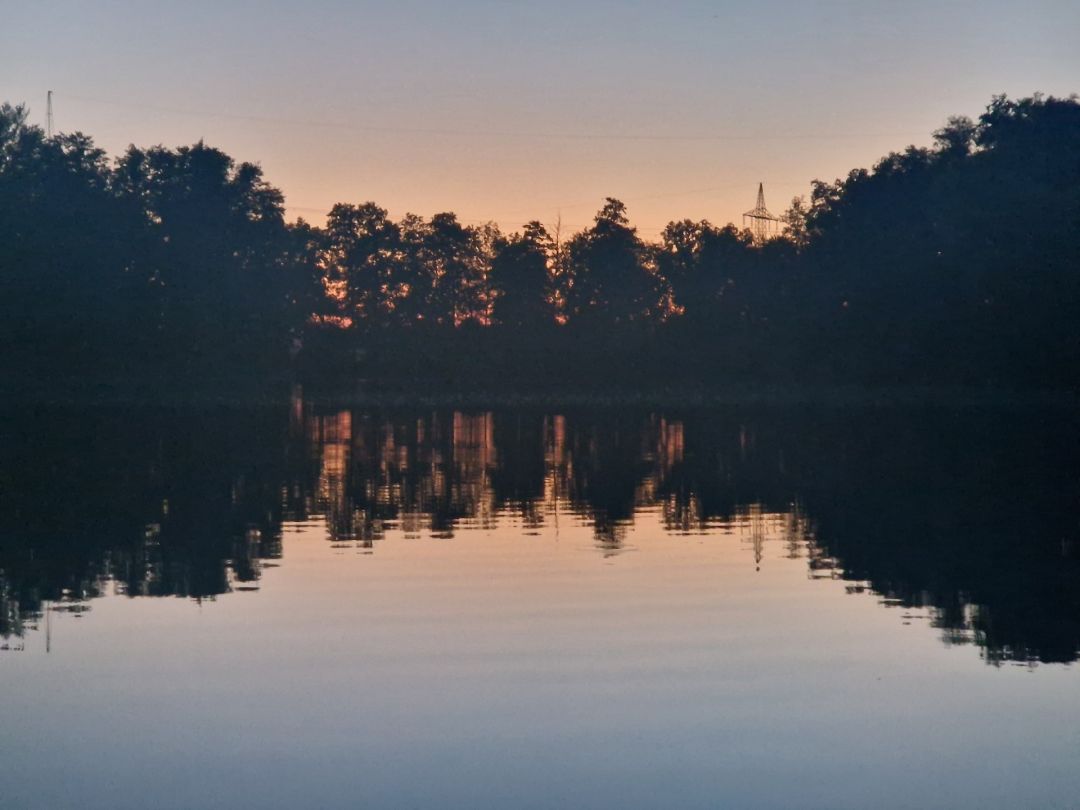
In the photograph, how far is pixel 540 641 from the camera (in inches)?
622

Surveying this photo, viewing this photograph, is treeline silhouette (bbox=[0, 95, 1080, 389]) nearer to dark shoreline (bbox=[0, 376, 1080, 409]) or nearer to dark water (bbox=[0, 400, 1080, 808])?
dark shoreline (bbox=[0, 376, 1080, 409])

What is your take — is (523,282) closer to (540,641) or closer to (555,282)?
(555,282)

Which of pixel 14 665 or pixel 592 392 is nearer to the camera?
pixel 14 665

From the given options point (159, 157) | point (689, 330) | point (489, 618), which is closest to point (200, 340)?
point (159, 157)

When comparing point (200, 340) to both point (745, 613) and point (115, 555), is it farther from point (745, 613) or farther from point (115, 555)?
point (745, 613)

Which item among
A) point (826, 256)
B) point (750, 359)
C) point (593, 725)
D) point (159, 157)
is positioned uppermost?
point (159, 157)

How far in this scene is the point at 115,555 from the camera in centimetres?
2239

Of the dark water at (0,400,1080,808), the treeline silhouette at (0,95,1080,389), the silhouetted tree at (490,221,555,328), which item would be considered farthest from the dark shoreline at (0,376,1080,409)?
the dark water at (0,400,1080,808)

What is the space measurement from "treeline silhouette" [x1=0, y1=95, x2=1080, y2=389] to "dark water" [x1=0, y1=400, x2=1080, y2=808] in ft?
196

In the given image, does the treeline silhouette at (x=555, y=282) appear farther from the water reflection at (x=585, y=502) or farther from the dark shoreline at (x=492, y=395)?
the water reflection at (x=585, y=502)

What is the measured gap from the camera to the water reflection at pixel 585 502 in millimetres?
19500

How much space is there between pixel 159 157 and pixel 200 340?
1630cm

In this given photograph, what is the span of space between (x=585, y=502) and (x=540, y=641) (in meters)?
14.6

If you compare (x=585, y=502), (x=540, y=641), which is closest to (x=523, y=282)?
(x=585, y=502)
